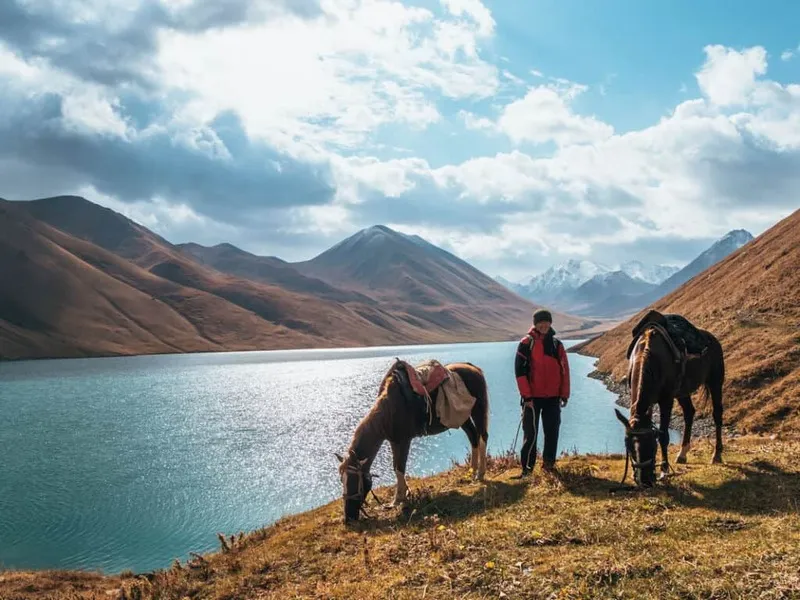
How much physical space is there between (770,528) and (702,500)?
183 centimetres

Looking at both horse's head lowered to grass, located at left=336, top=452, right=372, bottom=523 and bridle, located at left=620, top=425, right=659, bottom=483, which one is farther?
horse's head lowered to grass, located at left=336, top=452, right=372, bottom=523

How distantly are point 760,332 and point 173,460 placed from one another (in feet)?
136

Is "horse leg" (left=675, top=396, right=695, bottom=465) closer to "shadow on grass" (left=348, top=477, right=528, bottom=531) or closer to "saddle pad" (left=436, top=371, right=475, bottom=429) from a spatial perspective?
"shadow on grass" (left=348, top=477, right=528, bottom=531)

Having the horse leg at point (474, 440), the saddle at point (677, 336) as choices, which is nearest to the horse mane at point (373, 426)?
the horse leg at point (474, 440)

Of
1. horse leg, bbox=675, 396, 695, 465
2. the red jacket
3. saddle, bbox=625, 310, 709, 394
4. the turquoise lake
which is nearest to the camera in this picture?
saddle, bbox=625, 310, 709, 394

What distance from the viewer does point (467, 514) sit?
1066cm

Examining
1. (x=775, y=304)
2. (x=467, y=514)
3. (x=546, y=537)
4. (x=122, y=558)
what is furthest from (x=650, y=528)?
(x=775, y=304)

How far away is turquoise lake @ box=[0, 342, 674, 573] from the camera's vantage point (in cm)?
2291

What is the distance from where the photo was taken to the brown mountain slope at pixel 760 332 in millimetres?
27422

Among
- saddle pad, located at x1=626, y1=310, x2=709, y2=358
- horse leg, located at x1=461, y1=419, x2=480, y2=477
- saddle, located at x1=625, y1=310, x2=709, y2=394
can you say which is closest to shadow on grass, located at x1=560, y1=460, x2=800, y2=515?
saddle, located at x1=625, y1=310, x2=709, y2=394

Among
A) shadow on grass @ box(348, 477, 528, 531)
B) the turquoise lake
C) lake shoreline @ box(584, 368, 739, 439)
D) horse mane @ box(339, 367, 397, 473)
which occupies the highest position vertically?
horse mane @ box(339, 367, 397, 473)

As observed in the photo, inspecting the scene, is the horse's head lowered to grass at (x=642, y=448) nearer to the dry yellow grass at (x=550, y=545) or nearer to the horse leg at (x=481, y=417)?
the dry yellow grass at (x=550, y=545)

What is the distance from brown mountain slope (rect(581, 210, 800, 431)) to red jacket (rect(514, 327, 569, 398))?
8.99 m

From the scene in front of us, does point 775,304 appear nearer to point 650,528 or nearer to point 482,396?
point 482,396
